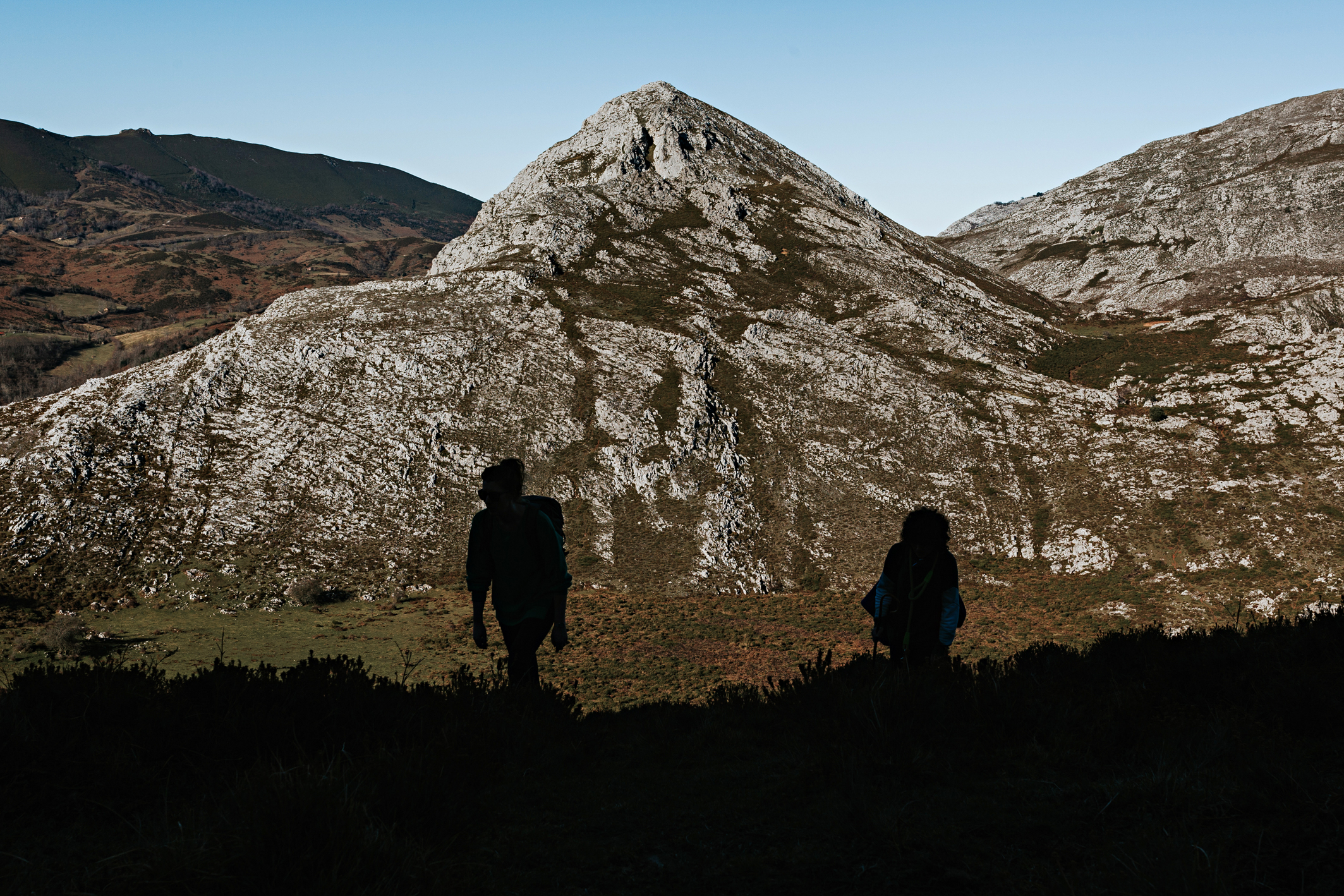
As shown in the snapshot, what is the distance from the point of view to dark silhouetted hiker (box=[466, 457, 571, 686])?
10.4 meters

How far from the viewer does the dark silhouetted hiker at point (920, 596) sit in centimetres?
1033

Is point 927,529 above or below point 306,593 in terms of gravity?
above

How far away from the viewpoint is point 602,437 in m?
44.9

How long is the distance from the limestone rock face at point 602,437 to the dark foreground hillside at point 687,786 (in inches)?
1091

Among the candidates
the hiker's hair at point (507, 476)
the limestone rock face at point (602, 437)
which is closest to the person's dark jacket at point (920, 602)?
Result: the hiker's hair at point (507, 476)

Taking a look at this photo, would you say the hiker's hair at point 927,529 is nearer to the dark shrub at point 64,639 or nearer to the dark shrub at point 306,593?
the dark shrub at point 64,639

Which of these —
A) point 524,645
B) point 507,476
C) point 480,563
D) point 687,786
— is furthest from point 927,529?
point 480,563

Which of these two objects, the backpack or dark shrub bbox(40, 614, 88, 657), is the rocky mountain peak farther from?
the backpack

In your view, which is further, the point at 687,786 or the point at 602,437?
the point at 602,437

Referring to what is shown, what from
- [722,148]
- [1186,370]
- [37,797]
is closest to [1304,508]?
[1186,370]

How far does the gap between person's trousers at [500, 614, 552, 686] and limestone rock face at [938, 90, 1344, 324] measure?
74445mm

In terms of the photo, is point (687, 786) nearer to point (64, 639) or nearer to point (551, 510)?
point (551, 510)

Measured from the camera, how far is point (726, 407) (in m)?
48.1

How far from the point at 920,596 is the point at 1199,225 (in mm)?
130507
